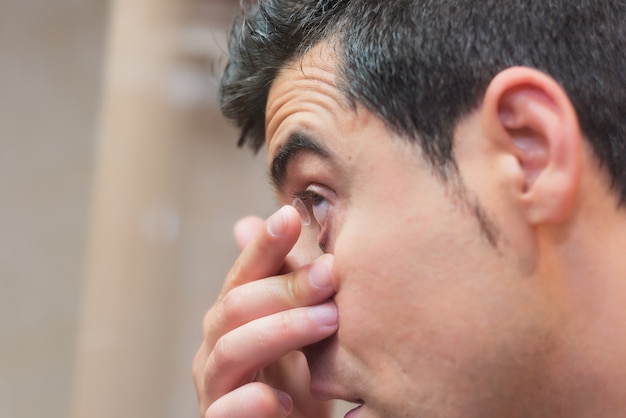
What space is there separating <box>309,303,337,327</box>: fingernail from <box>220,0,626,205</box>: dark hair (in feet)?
0.55

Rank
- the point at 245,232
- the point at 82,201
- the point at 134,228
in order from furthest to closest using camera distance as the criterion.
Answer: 1. the point at 134,228
2. the point at 82,201
3. the point at 245,232

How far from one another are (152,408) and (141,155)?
2.20ft

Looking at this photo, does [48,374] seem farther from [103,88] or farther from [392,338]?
[392,338]

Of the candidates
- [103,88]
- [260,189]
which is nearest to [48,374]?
[103,88]

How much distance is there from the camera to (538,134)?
2.02 feet

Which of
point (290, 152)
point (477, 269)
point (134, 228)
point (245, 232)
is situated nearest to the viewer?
point (477, 269)

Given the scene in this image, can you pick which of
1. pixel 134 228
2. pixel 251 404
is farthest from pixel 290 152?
pixel 134 228

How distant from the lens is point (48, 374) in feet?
3.83

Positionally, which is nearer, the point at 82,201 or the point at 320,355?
→ the point at 320,355

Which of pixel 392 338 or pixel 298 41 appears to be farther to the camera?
pixel 298 41

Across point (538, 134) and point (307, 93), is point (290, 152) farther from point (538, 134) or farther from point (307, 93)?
point (538, 134)

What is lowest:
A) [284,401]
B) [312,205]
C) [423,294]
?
[284,401]

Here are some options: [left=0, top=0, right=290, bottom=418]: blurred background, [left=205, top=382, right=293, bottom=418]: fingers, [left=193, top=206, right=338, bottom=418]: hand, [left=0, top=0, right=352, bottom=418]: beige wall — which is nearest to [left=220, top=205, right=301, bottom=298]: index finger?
[left=193, top=206, right=338, bottom=418]: hand

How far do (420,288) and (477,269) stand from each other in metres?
0.05
